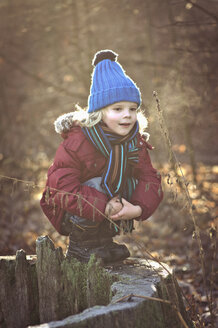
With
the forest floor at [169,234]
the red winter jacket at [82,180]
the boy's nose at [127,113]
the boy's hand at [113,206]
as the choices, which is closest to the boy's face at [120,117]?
the boy's nose at [127,113]

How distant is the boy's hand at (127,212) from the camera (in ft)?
9.85

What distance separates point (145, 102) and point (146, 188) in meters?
4.93

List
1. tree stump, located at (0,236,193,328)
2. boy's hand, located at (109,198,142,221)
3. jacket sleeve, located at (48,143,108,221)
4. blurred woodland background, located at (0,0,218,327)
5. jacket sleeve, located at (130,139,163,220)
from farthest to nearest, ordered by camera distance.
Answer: blurred woodland background, located at (0,0,218,327) < jacket sleeve, located at (130,139,163,220) < boy's hand, located at (109,198,142,221) < jacket sleeve, located at (48,143,108,221) < tree stump, located at (0,236,193,328)

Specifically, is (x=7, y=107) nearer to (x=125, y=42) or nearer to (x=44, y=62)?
(x=44, y=62)

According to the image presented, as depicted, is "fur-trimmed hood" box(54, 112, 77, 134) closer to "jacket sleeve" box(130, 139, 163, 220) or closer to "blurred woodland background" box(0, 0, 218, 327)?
"blurred woodland background" box(0, 0, 218, 327)

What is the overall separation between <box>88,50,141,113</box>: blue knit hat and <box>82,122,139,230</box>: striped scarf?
0.21 meters

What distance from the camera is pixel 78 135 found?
3082 mm

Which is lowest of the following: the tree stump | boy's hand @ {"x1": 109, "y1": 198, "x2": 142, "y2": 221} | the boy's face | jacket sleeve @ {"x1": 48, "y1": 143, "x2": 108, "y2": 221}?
the tree stump

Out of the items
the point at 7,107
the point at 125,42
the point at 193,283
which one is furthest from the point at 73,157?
the point at 7,107

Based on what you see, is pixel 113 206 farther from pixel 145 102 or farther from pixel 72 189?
pixel 145 102

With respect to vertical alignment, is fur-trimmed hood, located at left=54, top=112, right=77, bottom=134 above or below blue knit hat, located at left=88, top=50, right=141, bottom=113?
below

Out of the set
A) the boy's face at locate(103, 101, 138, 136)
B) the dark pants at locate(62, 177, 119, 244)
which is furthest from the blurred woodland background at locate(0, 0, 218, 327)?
the dark pants at locate(62, 177, 119, 244)

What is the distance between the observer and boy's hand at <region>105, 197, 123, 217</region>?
2.93 m

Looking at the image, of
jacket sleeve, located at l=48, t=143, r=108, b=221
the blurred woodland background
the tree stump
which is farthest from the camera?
the blurred woodland background
